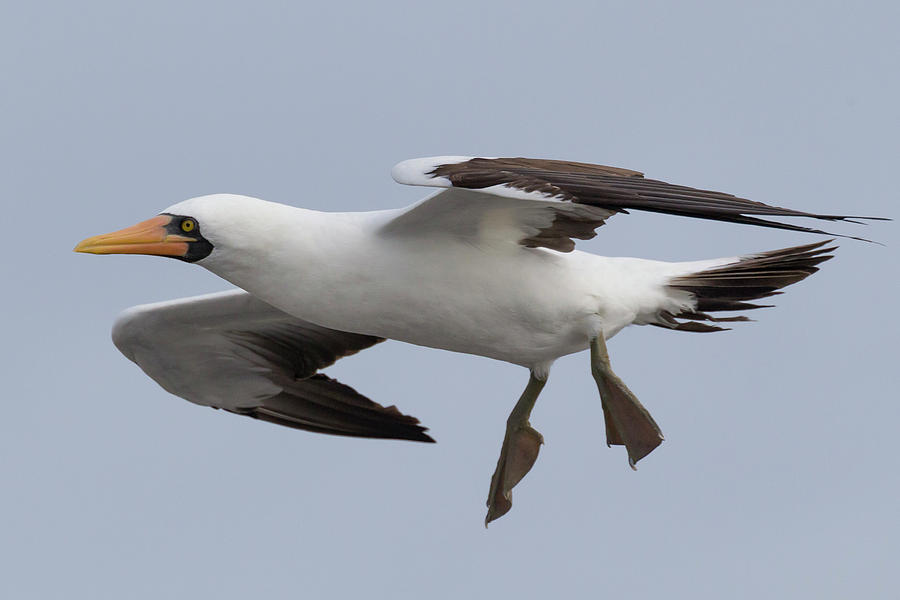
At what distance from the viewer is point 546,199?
24.3 feet

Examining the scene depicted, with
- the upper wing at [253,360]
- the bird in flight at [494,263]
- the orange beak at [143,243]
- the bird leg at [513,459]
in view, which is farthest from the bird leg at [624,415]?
the orange beak at [143,243]

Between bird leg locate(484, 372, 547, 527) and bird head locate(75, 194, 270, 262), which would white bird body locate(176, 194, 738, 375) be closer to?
bird head locate(75, 194, 270, 262)

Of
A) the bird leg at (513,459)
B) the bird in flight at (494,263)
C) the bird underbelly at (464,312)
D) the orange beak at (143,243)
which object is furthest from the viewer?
the bird leg at (513,459)

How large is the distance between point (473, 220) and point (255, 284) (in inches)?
44.9

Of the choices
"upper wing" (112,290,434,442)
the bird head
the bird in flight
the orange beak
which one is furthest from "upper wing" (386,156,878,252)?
"upper wing" (112,290,434,442)

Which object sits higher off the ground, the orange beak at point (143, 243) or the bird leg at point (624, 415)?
the orange beak at point (143, 243)

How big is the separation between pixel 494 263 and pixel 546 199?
1030 millimetres

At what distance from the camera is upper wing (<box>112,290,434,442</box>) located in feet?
31.9

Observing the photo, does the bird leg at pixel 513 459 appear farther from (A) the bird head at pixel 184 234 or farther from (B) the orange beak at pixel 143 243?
(B) the orange beak at pixel 143 243

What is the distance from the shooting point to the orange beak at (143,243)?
8.08 meters

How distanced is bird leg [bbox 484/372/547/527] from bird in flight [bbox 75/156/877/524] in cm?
24

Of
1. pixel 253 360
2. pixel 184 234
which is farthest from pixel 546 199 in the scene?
pixel 253 360

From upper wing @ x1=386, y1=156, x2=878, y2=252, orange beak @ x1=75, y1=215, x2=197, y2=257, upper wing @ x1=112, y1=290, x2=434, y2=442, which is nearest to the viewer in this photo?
upper wing @ x1=386, y1=156, x2=878, y2=252

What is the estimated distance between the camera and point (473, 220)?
325 inches
